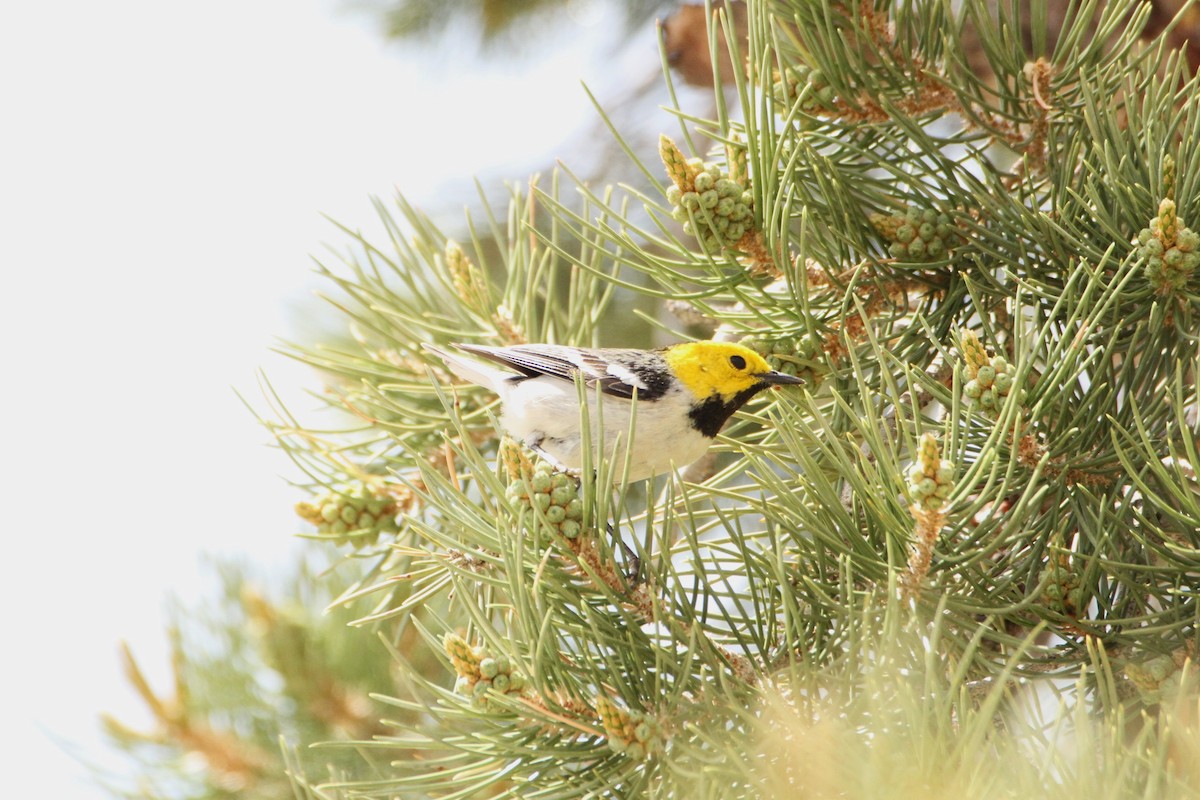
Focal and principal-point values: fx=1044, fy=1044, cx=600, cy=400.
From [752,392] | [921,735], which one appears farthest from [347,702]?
[921,735]

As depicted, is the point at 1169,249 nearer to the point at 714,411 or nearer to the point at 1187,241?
the point at 1187,241

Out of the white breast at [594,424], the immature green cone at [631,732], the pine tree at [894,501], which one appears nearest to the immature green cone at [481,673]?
the pine tree at [894,501]

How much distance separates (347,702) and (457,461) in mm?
1101

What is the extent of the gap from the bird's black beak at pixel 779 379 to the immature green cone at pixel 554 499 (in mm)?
695

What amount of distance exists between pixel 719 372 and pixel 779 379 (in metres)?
0.39

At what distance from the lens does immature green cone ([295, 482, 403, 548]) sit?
7.41 ft

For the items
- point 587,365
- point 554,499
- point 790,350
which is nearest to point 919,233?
point 790,350

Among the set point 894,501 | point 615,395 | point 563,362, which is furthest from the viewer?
point 615,395

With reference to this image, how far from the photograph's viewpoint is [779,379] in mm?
2184

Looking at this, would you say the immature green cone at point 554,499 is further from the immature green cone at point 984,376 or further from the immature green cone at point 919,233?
the immature green cone at point 919,233

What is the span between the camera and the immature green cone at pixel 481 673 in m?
1.39

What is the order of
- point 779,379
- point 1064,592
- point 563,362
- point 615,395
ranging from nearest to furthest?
point 1064,592 → point 779,379 → point 563,362 → point 615,395

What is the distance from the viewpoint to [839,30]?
6.32ft

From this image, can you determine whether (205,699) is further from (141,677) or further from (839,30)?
(839,30)
